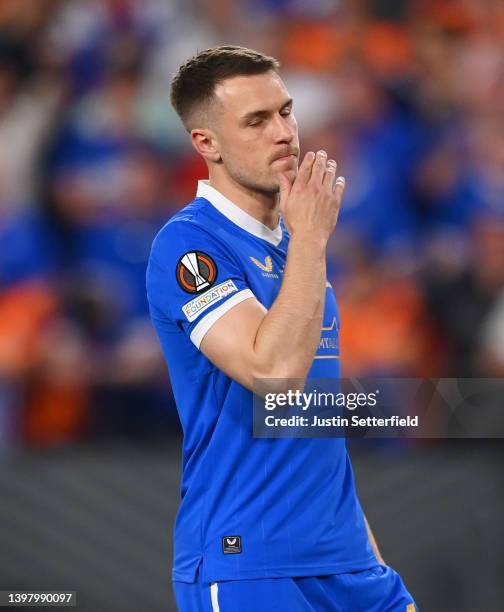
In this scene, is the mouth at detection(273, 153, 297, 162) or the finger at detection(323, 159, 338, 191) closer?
the finger at detection(323, 159, 338, 191)

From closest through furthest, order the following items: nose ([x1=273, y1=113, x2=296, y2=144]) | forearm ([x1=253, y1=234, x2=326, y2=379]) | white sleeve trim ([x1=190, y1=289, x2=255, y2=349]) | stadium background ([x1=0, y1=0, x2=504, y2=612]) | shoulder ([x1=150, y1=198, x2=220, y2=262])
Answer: forearm ([x1=253, y1=234, x2=326, y2=379]) < white sleeve trim ([x1=190, y1=289, x2=255, y2=349]) < shoulder ([x1=150, y1=198, x2=220, y2=262]) < nose ([x1=273, y1=113, x2=296, y2=144]) < stadium background ([x1=0, y1=0, x2=504, y2=612])

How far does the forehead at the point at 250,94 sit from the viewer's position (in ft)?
9.15

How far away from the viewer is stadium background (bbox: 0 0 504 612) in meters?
4.23

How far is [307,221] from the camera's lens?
8.31 feet

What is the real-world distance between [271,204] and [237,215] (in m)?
0.12

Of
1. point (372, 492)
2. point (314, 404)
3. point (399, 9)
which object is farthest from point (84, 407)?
point (399, 9)

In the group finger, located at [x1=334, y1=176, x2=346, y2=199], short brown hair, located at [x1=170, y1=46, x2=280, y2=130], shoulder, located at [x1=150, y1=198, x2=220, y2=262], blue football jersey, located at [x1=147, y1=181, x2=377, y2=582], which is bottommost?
blue football jersey, located at [x1=147, y1=181, x2=377, y2=582]

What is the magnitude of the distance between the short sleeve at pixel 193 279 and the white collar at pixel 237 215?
148 millimetres

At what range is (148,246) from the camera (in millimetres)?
5555

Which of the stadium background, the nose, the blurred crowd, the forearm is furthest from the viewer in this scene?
the blurred crowd

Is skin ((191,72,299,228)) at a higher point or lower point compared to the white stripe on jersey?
higher

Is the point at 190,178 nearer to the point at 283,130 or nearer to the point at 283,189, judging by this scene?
the point at 283,130

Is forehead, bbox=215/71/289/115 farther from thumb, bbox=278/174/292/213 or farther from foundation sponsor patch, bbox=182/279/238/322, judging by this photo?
foundation sponsor patch, bbox=182/279/238/322

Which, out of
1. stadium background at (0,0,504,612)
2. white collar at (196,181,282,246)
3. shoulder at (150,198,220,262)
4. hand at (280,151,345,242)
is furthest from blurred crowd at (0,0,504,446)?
hand at (280,151,345,242)
